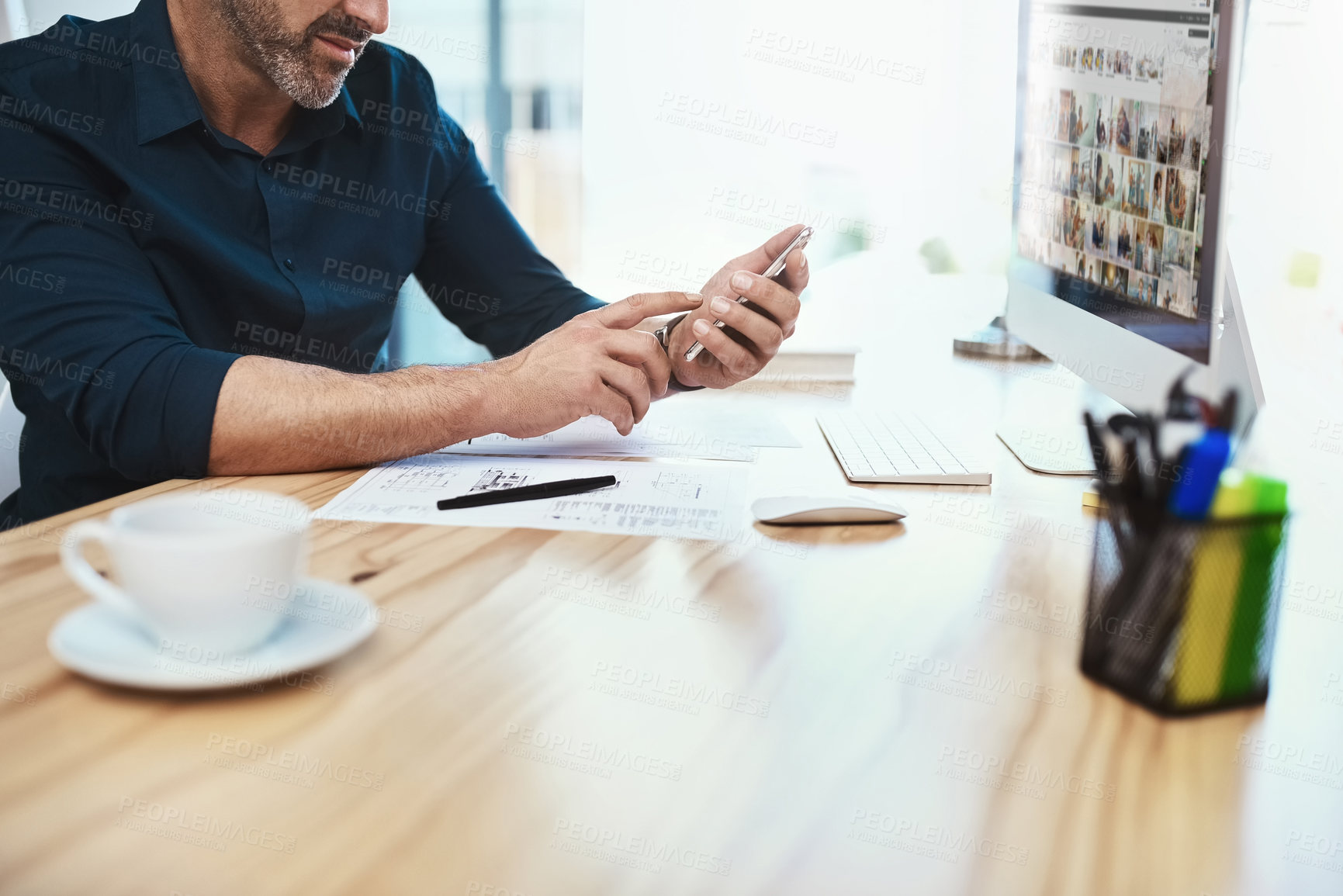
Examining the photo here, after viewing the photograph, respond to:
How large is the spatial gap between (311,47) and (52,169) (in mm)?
315

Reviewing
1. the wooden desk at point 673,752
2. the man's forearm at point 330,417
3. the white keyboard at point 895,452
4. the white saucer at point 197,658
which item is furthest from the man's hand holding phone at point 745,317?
the white saucer at point 197,658

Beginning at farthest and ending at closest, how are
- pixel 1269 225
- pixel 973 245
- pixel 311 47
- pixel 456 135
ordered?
1. pixel 973 245
2. pixel 1269 225
3. pixel 456 135
4. pixel 311 47

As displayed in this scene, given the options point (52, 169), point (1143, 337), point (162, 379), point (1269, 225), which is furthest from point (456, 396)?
point (1269, 225)

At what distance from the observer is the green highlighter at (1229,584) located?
1.61 ft

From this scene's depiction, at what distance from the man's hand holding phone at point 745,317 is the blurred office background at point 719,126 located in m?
1.83

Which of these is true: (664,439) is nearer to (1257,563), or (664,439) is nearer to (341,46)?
A: (341,46)

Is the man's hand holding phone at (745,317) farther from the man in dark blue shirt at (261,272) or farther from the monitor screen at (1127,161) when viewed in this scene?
the monitor screen at (1127,161)

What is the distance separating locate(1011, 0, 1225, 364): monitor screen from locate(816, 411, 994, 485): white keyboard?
0.20 metres

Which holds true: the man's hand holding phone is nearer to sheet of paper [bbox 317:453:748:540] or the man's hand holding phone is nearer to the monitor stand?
sheet of paper [bbox 317:453:748:540]

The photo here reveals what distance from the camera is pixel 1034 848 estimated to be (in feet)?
1.39

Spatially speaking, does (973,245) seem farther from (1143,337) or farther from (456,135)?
(1143,337)

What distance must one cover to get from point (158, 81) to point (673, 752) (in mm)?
1051

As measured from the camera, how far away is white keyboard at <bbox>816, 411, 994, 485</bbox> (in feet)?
3.24

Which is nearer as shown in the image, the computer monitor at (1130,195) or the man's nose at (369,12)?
the computer monitor at (1130,195)
